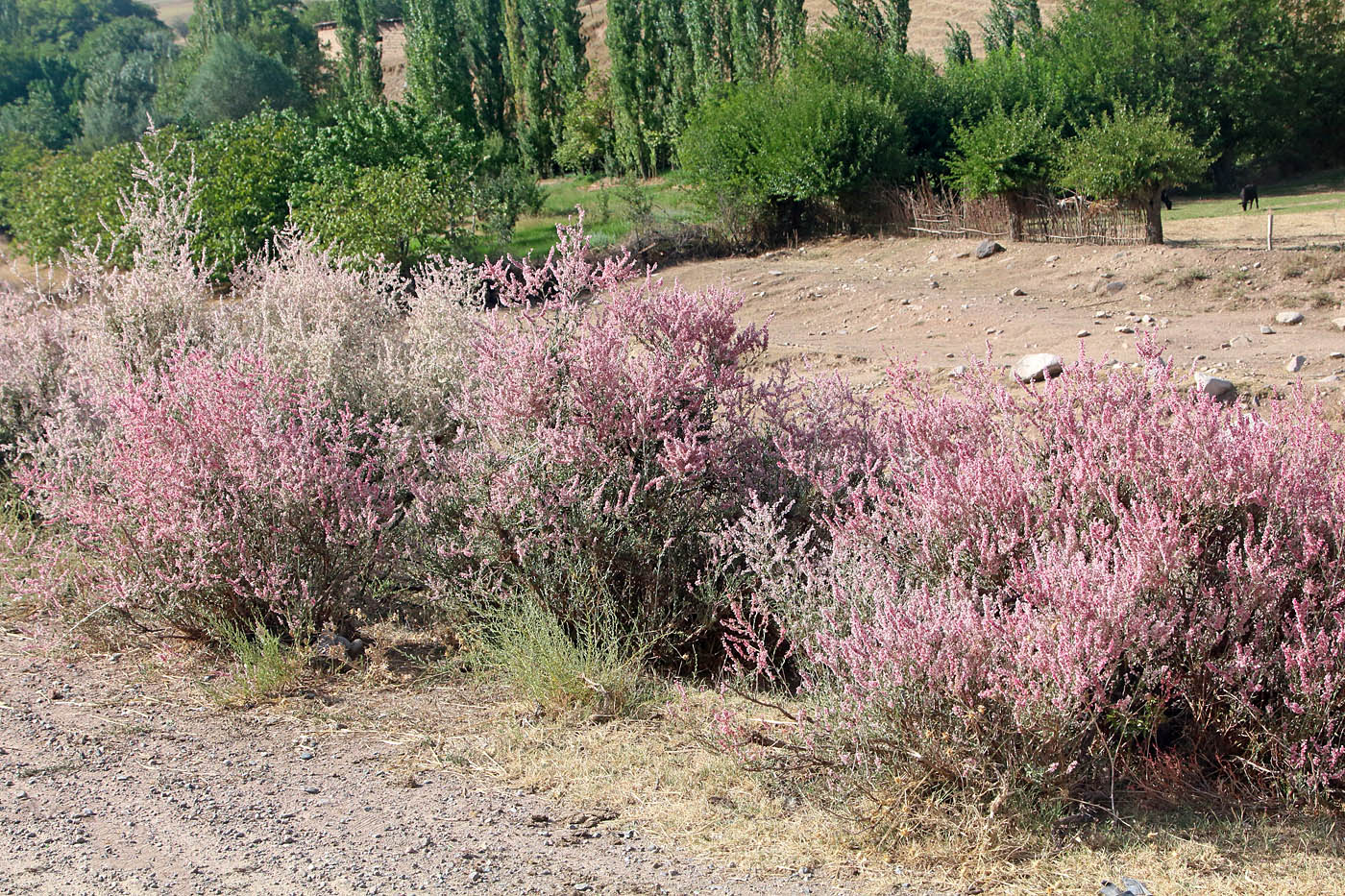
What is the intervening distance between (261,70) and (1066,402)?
5444 centimetres

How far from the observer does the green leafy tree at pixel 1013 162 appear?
59.1 ft

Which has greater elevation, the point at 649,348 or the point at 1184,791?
the point at 649,348

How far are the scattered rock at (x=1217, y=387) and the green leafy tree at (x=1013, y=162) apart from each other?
941 cm

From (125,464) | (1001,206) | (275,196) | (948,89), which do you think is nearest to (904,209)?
(1001,206)

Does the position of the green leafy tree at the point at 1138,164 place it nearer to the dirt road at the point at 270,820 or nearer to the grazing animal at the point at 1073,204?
the grazing animal at the point at 1073,204

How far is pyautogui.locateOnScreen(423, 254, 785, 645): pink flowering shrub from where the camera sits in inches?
179

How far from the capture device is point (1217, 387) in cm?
869

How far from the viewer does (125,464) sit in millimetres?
4719

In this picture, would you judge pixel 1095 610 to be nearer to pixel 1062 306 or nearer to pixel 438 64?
pixel 1062 306

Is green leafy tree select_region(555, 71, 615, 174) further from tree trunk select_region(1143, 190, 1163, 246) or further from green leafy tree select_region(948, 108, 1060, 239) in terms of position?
tree trunk select_region(1143, 190, 1163, 246)

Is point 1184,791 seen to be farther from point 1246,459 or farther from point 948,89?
point 948,89

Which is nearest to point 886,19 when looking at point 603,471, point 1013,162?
point 1013,162

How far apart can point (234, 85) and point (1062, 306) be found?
45625 millimetres

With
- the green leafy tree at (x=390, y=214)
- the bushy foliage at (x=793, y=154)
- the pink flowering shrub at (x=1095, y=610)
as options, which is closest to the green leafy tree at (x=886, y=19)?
the bushy foliage at (x=793, y=154)
